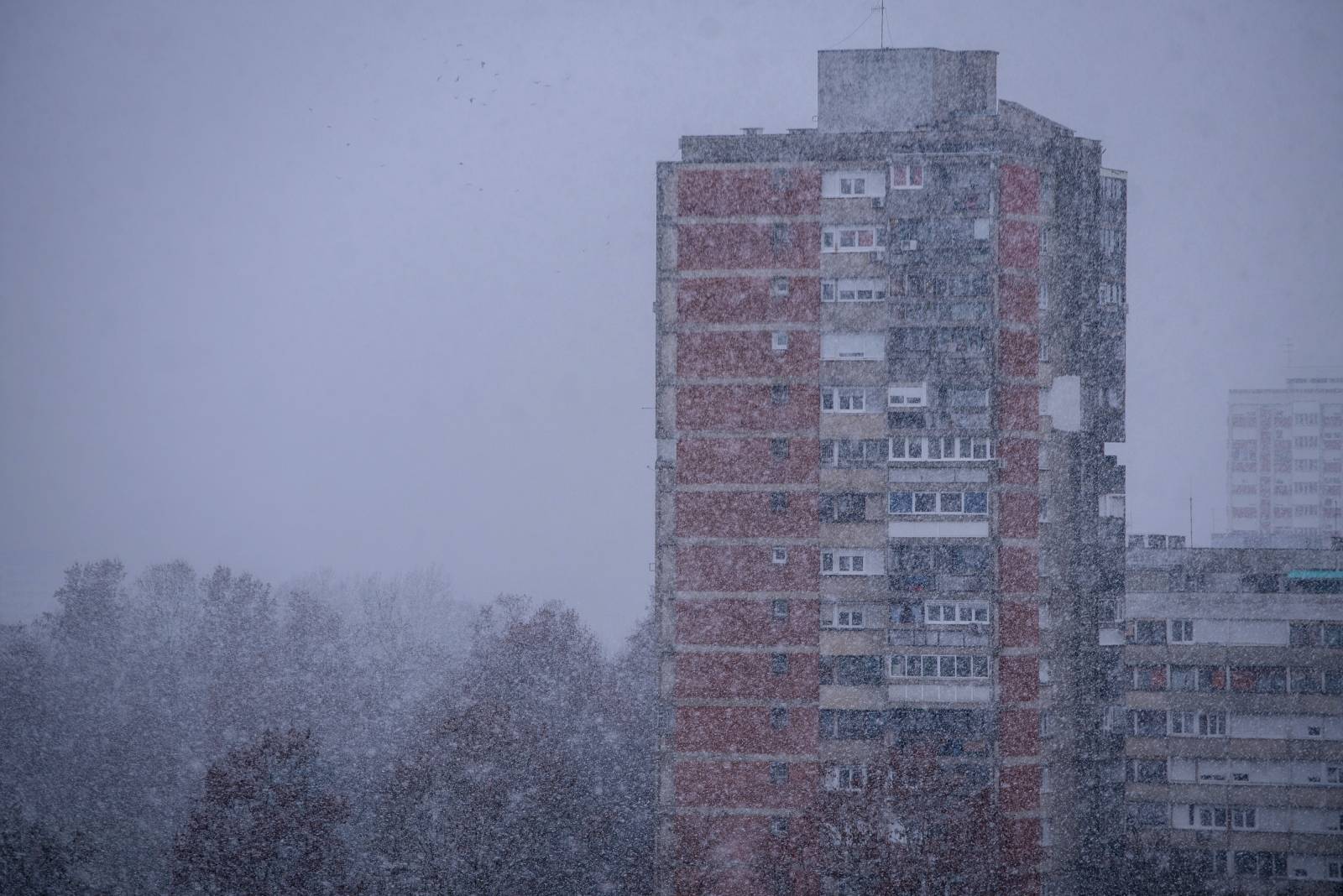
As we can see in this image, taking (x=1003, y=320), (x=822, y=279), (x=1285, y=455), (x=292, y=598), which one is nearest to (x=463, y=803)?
(x=822, y=279)

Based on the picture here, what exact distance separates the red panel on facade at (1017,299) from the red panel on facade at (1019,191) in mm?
987

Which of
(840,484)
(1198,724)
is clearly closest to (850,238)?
(840,484)

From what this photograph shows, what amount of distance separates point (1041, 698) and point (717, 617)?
16.7 ft

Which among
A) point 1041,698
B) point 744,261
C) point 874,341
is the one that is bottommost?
point 1041,698

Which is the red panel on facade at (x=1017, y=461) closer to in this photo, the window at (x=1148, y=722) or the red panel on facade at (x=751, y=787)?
the red panel on facade at (x=751, y=787)

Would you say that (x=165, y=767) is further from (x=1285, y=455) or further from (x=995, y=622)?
(x=1285, y=455)

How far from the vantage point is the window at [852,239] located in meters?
15.1

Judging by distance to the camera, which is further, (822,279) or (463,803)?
(463,803)

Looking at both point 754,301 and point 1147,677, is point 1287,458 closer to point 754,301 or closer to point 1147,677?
point 1147,677

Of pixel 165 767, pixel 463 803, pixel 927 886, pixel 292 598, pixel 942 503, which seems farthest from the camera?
pixel 292 598

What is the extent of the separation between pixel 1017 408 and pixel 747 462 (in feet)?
13.1

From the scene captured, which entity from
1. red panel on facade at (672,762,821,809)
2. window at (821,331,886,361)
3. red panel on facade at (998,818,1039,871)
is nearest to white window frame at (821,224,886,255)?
window at (821,331,886,361)

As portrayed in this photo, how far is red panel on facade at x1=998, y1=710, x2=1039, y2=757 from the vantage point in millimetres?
14844

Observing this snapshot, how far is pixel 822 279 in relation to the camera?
15109mm
